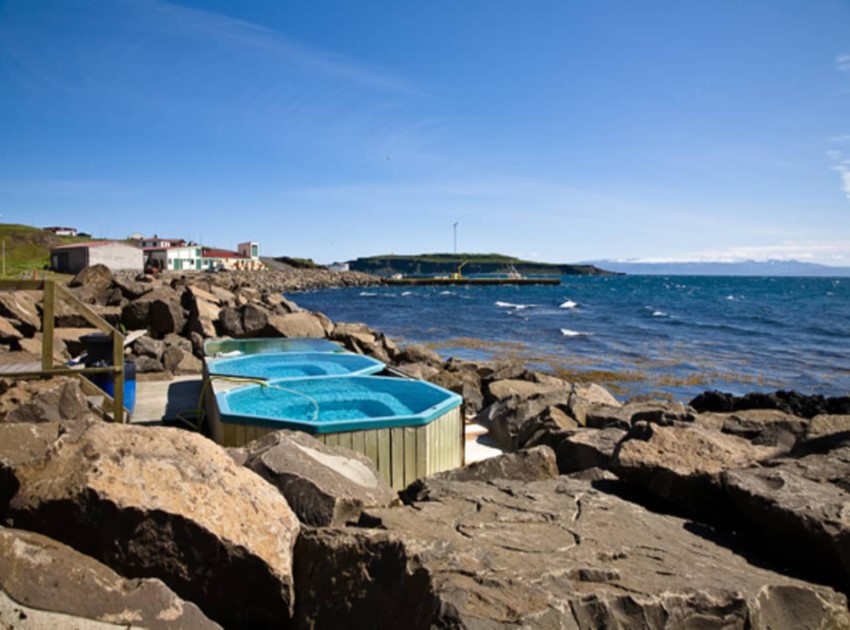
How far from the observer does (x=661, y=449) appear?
384cm

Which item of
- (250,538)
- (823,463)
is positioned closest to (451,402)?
(823,463)

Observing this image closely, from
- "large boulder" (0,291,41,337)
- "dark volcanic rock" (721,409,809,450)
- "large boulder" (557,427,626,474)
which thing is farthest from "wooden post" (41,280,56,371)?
"dark volcanic rock" (721,409,809,450)

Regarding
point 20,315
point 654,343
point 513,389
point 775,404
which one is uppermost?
point 20,315

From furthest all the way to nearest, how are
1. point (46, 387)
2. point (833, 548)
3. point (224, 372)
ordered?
point (224, 372) → point (46, 387) → point (833, 548)

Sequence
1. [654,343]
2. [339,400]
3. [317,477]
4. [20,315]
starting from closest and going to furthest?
1. [317,477]
2. [339,400]
3. [20,315]
4. [654,343]

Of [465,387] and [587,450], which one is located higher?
[587,450]

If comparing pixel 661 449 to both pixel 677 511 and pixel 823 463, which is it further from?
pixel 823 463

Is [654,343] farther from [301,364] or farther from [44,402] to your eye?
[44,402]

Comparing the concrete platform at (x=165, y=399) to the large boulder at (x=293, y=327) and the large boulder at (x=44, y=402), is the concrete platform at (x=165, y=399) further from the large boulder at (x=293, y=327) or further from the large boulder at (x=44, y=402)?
the large boulder at (x=293, y=327)

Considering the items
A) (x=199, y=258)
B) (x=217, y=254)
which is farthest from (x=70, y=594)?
(x=217, y=254)

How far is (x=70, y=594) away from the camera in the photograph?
2.16 meters

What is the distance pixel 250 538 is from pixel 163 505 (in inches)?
15.7

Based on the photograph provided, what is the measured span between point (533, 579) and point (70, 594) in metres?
1.72

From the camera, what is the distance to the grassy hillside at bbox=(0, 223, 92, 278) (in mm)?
58750
